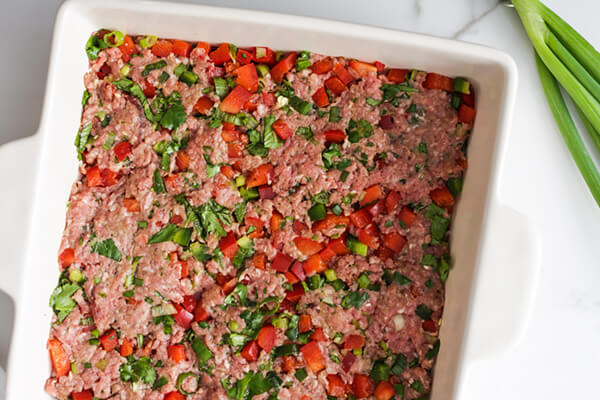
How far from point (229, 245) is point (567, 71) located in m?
1.56

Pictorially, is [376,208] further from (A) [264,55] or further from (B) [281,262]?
(A) [264,55]

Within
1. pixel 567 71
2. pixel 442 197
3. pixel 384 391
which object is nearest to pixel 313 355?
pixel 384 391

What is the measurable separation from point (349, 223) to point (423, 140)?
1.33 ft

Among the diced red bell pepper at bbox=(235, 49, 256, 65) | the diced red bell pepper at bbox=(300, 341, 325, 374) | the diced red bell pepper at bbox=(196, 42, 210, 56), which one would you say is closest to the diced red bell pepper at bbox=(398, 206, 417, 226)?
the diced red bell pepper at bbox=(300, 341, 325, 374)

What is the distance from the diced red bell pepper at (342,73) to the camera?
200 cm

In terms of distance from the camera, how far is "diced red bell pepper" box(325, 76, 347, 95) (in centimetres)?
202

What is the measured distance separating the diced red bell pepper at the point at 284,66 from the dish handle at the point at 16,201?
86 cm

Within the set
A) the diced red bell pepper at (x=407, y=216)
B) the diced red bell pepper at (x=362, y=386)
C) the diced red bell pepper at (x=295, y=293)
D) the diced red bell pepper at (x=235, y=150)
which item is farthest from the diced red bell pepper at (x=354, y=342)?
the diced red bell pepper at (x=235, y=150)

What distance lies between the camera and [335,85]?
79.7 inches

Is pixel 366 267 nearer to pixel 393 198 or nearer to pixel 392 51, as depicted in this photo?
pixel 393 198

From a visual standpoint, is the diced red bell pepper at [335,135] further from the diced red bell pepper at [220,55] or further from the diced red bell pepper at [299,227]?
the diced red bell pepper at [220,55]

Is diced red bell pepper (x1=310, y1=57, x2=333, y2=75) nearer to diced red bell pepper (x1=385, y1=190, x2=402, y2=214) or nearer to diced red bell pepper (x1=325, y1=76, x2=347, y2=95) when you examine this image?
diced red bell pepper (x1=325, y1=76, x2=347, y2=95)

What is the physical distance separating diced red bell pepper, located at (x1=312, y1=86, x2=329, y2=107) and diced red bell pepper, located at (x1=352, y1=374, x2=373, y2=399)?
39.8 inches

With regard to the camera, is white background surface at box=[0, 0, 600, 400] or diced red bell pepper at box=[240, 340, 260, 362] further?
white background surface at box=[0, 0, 600, 400]
